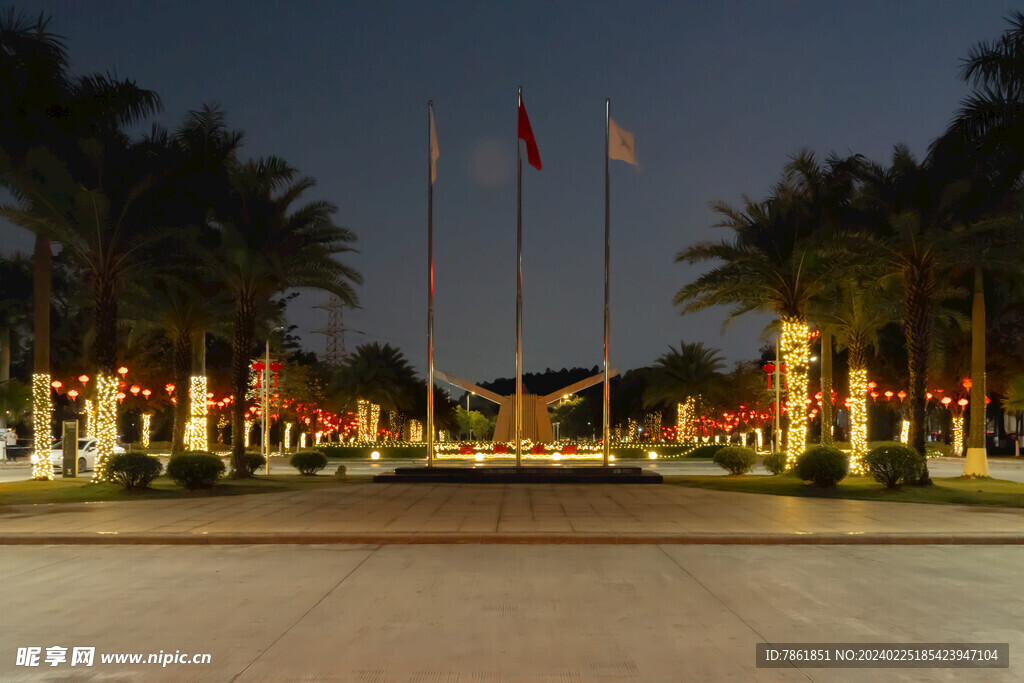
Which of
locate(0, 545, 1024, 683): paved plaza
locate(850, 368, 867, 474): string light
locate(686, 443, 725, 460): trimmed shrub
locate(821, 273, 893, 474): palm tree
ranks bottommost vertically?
locate(686, 443, 725, 460): trimmed shrub

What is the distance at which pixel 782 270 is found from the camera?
35281mm

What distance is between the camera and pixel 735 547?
15.7 meters

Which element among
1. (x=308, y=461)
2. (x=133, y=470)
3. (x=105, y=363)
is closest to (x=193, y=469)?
(x=133, y=470)

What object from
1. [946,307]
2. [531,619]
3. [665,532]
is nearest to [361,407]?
[946,307]

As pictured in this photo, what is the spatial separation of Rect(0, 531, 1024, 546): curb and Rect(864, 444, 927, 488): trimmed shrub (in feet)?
30.9

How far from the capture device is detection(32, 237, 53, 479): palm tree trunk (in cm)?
3222

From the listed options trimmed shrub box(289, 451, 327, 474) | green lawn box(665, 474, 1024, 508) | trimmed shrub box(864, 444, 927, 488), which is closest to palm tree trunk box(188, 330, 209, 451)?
trimmed shrub box(289, 451, 327, 474)

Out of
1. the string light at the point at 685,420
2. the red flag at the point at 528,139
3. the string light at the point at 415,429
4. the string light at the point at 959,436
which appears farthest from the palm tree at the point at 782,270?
the string light at the point at 415,429

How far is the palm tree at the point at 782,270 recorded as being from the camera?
34.6 m

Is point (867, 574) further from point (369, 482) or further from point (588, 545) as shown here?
point (369, 482)

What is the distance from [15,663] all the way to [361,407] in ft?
234

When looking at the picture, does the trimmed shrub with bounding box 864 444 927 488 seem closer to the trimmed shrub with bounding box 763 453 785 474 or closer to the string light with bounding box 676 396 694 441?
the trimmed shrub with bounding box 763 453 785 474

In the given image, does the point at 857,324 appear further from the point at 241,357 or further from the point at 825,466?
the point at 241,357

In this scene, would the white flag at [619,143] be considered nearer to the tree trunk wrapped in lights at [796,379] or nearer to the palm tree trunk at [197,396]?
the tree trunk wrapped in lights at [796,379]
